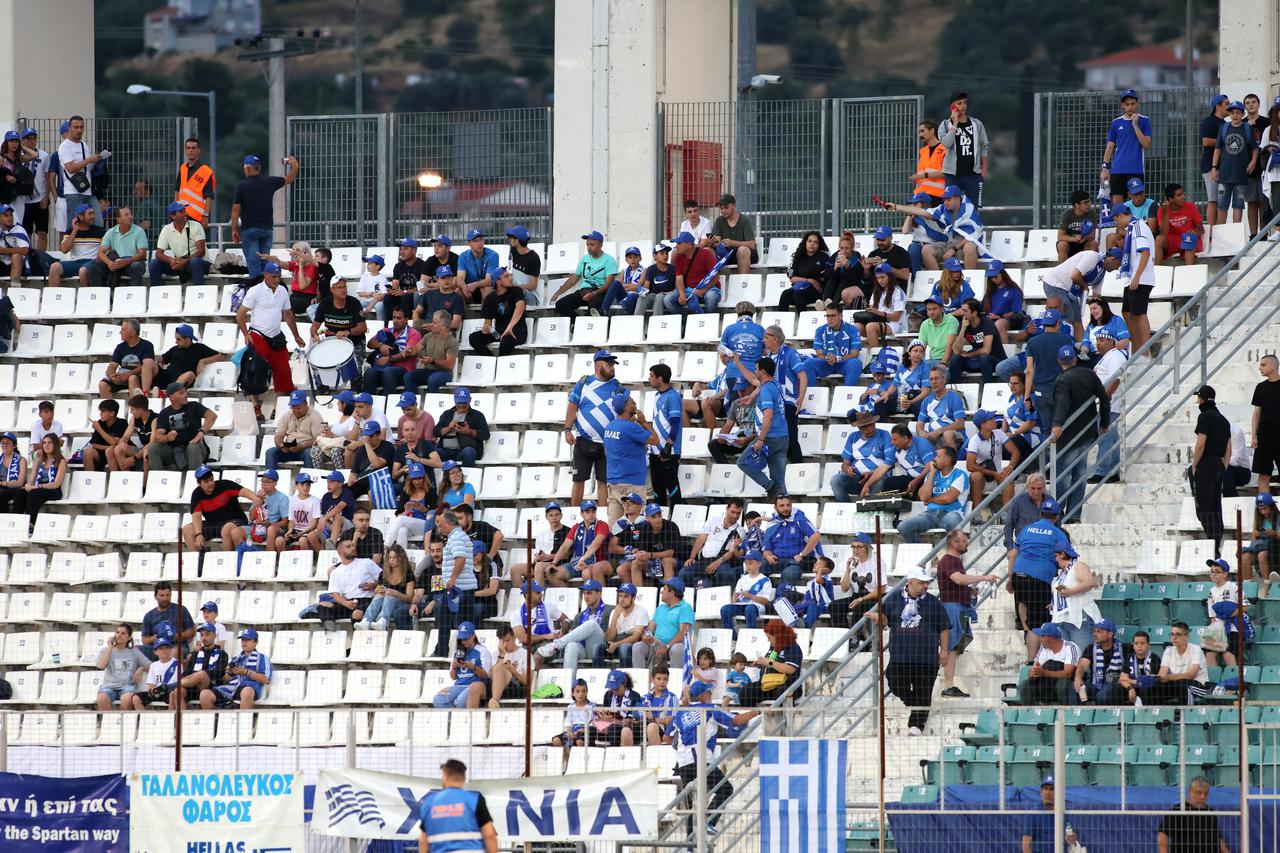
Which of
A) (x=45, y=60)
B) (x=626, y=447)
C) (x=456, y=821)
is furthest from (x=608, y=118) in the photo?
(x=456, y=821)

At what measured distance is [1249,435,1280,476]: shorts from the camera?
19234 mm

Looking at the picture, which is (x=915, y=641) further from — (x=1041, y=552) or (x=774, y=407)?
(x=774, y=407)

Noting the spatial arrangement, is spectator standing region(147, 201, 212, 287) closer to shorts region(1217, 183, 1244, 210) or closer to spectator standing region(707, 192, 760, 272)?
spectator standing region(707, 192, 760, 272)

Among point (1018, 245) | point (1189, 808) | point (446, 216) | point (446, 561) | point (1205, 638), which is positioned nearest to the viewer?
point (1189, 808)

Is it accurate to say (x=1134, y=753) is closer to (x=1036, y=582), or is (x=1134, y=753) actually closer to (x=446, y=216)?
(x=1036, y=582)

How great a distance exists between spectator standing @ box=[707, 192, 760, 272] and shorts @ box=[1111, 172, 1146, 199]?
3834mm

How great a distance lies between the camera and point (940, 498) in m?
19.9

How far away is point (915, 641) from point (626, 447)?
4.60 metres

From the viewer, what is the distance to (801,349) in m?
23.0

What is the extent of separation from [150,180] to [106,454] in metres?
5.54

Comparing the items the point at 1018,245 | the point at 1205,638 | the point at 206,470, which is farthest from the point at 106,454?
the point at 1205,638

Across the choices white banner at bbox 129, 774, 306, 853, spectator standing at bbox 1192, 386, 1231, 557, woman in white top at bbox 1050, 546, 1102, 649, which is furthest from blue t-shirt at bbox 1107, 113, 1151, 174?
white banner at bbox 129, 774, 306, 853

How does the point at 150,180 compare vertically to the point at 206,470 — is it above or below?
above

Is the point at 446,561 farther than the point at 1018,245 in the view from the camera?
No
